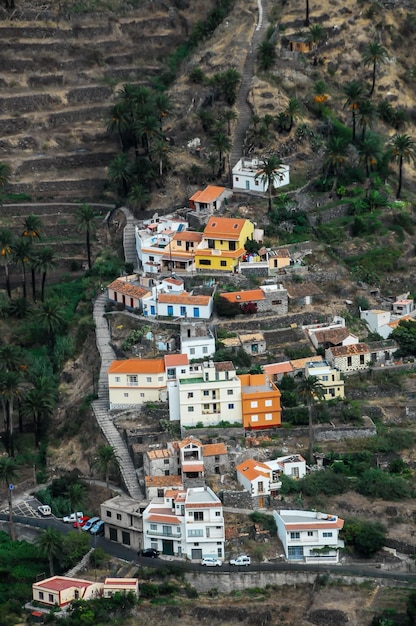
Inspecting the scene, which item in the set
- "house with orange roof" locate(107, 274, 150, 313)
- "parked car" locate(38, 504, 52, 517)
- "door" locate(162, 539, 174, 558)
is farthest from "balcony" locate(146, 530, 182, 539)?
"house with orange roof" locate(107, 274, 150, 313)

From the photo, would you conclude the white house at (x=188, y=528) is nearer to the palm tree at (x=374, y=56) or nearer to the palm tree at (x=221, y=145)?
the palm tree at (x=221, y=145)

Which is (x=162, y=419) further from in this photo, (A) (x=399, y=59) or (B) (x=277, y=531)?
(A) (x=399, y=59)

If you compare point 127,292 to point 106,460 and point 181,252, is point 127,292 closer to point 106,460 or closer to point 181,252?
point 181,252

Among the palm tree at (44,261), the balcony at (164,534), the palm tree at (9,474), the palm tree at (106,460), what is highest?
the palm tree at (44,261)

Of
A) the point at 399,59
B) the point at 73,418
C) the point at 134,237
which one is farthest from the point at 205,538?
the point at 399,59

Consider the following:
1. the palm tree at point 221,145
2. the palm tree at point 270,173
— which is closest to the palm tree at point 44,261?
the palm tree at point 221,145
